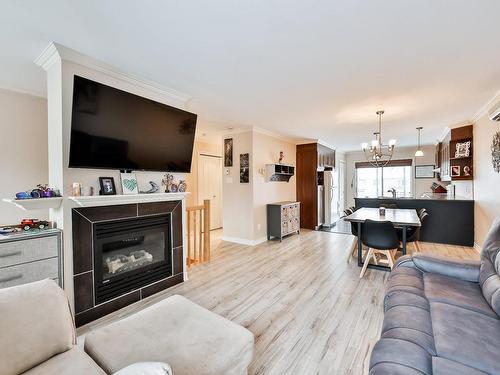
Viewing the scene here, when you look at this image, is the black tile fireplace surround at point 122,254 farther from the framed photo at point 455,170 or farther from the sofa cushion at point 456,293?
the framed photo at point 455,170

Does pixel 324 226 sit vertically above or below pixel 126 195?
below

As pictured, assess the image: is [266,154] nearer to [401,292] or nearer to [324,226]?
[324,226]

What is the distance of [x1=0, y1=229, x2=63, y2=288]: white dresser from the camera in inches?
72.2

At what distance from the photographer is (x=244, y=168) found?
16.3ft

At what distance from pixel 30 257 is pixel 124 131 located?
135 centimetres

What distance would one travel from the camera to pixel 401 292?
5.47 feet

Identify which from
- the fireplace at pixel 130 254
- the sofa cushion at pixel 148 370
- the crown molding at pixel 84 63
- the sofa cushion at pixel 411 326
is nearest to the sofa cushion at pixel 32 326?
the sofa cushion at pixel 148 370

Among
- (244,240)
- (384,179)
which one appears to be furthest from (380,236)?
(384,179)

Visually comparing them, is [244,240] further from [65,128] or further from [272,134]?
[65,128]

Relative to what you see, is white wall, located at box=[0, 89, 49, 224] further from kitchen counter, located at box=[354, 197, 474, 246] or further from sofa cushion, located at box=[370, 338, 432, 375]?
kitchen counter, located at box=[354, 197, 474, 246]

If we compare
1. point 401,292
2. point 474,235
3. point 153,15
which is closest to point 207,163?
point 153,15

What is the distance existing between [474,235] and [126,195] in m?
6.02

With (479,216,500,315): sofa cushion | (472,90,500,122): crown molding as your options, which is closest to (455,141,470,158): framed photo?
(472,90,500,122): crown molding

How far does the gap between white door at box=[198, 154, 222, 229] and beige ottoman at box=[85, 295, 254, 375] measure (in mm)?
4829
